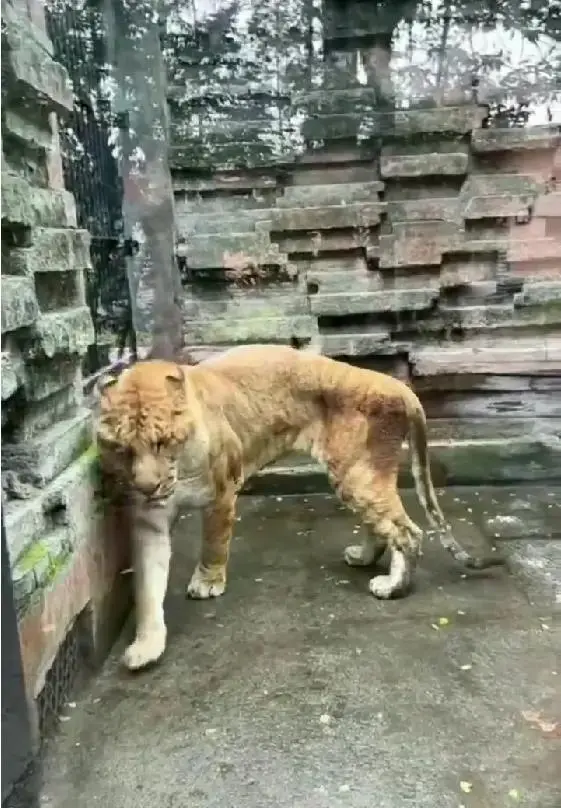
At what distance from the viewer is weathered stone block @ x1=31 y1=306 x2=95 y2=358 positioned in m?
1.26

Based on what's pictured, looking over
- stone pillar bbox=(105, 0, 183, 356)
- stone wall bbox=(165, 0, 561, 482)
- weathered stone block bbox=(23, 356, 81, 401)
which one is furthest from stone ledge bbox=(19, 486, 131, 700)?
stone wall bbox=(165, 0, 561, 482)

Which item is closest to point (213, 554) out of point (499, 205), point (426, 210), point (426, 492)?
point (426, 492)

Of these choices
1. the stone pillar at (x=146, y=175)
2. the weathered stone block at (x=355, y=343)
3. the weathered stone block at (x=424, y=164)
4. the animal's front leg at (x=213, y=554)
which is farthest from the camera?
the weathered stone block at (x=355, y=343)

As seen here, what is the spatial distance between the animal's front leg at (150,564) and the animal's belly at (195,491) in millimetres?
54

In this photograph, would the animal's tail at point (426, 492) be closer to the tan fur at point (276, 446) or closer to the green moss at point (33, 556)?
the tan fur at point (276, 446)

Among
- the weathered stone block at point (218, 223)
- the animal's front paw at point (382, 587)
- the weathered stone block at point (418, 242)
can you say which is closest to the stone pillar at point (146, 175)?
the weathered stone block at point (218, 223)

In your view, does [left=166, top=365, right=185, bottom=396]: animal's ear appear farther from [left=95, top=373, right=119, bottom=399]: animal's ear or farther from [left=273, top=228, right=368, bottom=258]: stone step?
[left=273, top=228, right=368, bottom=258]: stone step

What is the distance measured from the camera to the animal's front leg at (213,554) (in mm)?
1712

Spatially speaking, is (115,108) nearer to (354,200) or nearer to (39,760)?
(354,200)

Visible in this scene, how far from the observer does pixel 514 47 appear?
229cm

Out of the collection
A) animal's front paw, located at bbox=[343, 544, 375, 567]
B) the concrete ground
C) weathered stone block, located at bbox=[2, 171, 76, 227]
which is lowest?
the concrete ground

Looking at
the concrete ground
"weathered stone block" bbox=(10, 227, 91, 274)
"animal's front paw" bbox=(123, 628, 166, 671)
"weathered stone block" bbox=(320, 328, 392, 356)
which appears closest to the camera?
the concrete ground

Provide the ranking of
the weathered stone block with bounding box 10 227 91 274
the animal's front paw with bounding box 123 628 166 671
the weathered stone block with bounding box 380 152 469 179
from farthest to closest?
the weathered stone block with bounding box 380 152 469 179 → the animal's front paw with bounding box 123 628 166 671 → the weathered stone block with bounding box 10 227 91 274

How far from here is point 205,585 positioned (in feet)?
5.75
